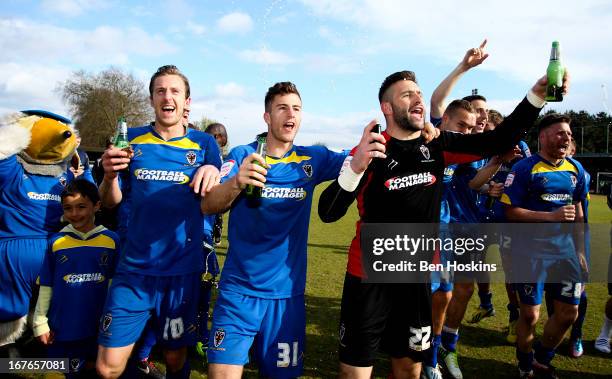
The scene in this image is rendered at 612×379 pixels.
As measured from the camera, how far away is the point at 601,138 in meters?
60.0

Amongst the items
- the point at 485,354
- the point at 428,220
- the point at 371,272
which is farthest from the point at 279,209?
the point at 485,354

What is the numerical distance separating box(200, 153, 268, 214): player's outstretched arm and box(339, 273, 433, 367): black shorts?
46.8 inches

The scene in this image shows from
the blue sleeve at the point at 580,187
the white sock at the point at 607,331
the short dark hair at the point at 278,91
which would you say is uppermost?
the short dark hair at the point at 278,91

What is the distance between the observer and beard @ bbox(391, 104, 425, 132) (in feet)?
11.2

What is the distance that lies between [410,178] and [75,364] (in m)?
3.28

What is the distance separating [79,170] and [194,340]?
2526 millimetres

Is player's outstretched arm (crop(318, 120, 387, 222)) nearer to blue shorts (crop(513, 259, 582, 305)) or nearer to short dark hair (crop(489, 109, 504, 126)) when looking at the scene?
blue shorts (crop(513, 259, 582, 305))

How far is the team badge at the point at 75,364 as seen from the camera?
12.4 feet

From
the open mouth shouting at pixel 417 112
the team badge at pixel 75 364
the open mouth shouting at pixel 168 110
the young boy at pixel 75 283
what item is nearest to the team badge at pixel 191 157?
the open mouth shouting at pixel 168 110

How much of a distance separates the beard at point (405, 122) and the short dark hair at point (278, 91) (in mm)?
799

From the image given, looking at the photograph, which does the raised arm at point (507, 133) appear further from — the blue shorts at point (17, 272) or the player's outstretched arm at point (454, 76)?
the blue shorts at point (17, 272)

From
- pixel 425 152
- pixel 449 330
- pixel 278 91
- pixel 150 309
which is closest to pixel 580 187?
pixel 449 330

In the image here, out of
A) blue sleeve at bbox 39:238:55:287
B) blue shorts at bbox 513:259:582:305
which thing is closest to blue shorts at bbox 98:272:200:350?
blue sleeve at bbox 39:238:55:287

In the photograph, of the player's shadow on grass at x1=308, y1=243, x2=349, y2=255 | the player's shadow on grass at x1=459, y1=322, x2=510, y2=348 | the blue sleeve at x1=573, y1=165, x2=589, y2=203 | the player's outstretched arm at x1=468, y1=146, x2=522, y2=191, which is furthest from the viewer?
the player's shadow on grass at x1=308, y1=243, x2=349, y2=255
